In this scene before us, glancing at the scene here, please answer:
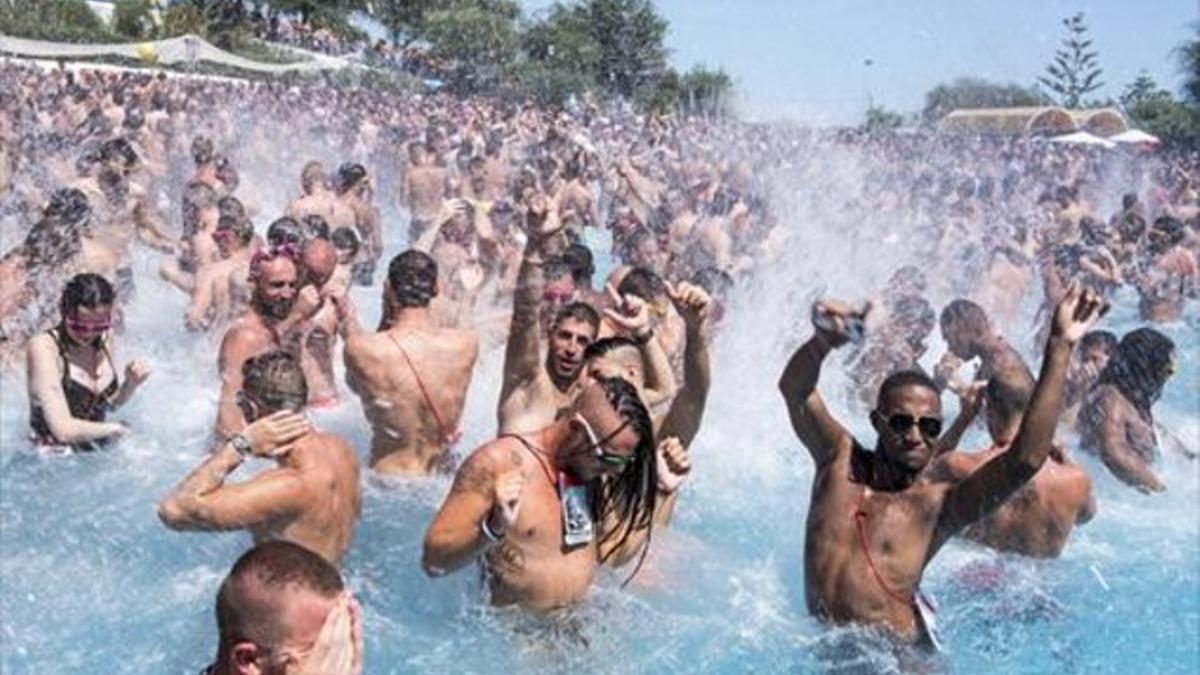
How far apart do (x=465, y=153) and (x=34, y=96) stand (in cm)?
631

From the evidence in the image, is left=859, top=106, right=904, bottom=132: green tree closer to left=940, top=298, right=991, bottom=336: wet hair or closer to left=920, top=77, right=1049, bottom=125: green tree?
left=920, top=77, right=1049, bottom=125: green tree

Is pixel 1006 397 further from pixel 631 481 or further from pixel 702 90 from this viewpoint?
pixel 702 90

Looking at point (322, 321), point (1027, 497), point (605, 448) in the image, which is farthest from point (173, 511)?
point (1027, 497)

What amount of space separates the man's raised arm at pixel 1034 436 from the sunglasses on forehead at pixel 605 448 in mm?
1152

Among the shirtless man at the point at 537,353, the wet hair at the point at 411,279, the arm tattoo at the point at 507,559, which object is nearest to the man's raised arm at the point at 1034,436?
the arm tattoo at the point at 507,559

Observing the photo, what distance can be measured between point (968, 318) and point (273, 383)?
4592 millimetres

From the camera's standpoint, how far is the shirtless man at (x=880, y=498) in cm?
430

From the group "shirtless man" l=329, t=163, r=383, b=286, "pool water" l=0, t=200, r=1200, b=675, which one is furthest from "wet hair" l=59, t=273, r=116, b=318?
"shirtless man" l=329, t=163, r=383, b=286

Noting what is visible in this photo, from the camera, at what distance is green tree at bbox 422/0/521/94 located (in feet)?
116

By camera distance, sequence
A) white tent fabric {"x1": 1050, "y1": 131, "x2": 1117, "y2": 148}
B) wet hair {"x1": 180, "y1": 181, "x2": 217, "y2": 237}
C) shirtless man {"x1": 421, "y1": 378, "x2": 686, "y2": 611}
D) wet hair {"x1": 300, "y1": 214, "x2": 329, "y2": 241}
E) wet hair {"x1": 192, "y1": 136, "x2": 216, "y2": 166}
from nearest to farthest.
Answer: shirtless man {"x1": 421, "y1": 378, "x2": 686, "y2": 611}
wet hair {"x1": 300, "y1": 214, "x2": 329, "y2": 241}
wet hair {"x1": 180, "y1": 181, "x2": 217, "y2": 237}
wet hair {"x1": 192, "y1": 136, "x2": 216, "y2": 166}
white tent fabric {"x1": 1050, "y1": 131, "x2": 1117, "y2": 148}

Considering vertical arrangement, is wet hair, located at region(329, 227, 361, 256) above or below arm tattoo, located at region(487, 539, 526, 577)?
above

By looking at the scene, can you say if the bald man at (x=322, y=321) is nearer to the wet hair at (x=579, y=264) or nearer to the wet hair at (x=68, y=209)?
the wet hair at (x=579, y=264)

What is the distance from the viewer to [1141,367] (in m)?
7.46

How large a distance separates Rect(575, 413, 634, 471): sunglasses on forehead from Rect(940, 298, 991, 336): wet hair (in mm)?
4503
